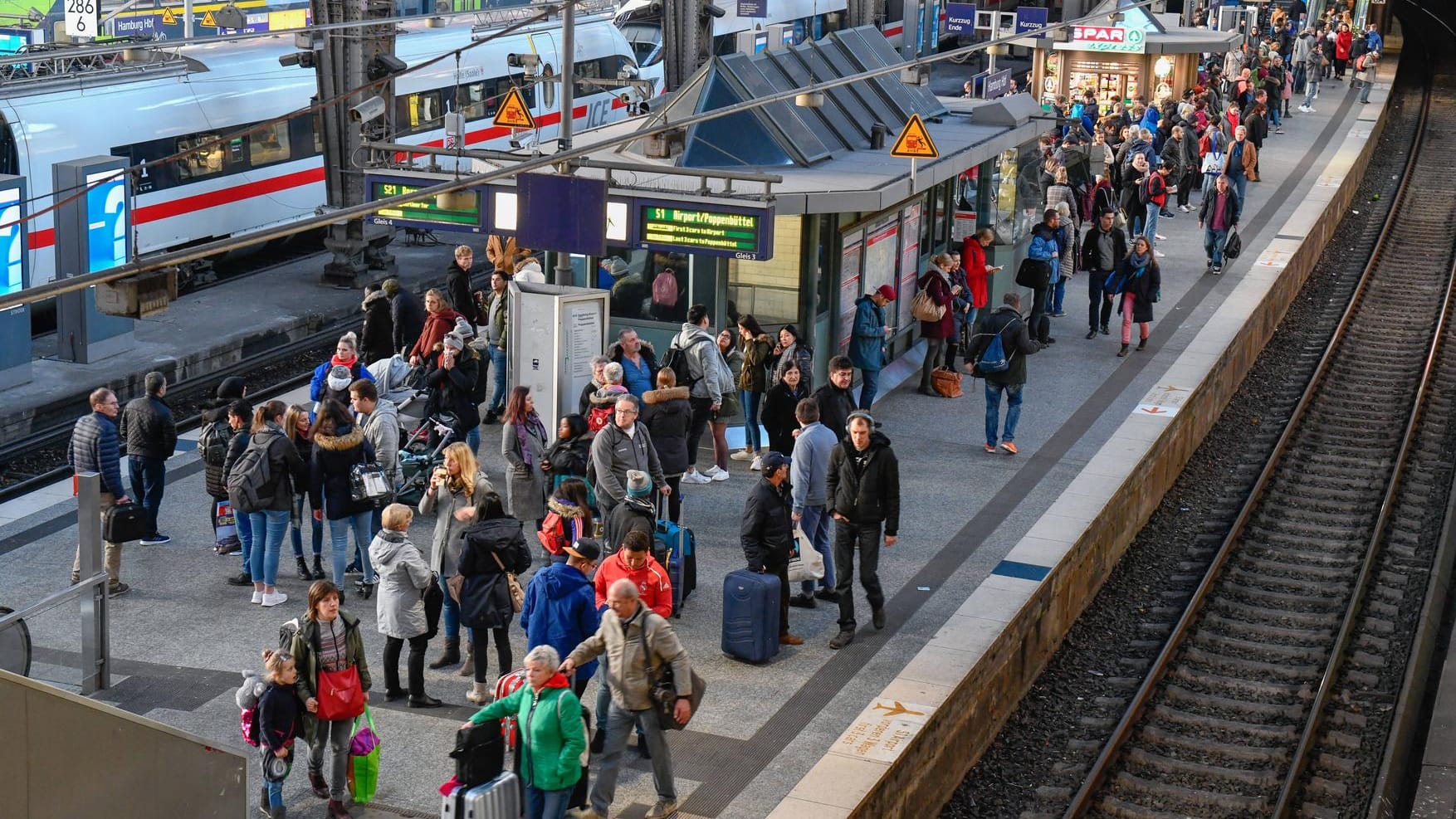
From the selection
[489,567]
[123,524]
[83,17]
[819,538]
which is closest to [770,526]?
[819,538]

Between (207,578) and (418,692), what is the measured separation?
3043 mm

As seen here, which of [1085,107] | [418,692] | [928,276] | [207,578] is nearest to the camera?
[418,692]

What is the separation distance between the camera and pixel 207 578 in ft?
44.2

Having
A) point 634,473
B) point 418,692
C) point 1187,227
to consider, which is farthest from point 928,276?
point 1187,227

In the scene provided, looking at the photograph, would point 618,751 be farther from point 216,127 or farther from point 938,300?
point 216,127

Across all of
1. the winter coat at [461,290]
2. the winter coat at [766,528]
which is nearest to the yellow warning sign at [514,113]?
the winter coat at [461,290]

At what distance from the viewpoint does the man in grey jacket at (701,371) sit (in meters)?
15.3

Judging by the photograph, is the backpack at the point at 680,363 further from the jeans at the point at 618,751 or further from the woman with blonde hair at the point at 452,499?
the jeans at the point at 618,751

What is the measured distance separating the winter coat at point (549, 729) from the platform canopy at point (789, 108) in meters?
8.92

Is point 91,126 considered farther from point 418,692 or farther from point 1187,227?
point 1187,227

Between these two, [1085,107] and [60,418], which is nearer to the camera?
[60,418]

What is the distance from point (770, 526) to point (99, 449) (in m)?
4.89

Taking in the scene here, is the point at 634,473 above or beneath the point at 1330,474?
above

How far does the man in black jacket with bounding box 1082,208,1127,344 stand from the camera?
71.8ft
